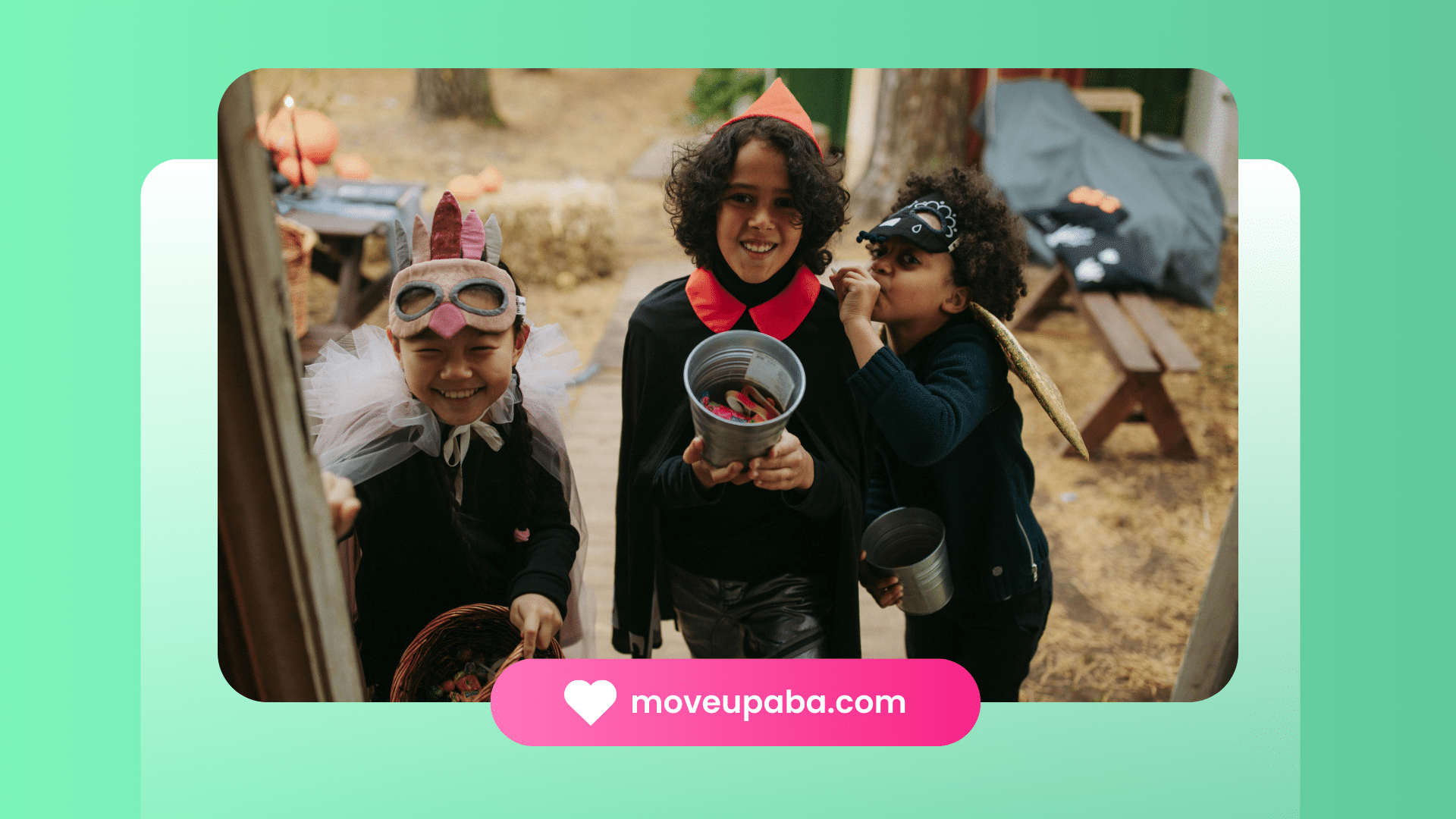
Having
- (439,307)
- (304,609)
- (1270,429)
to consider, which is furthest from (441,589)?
(1270,429)

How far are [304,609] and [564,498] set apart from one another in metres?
0.45

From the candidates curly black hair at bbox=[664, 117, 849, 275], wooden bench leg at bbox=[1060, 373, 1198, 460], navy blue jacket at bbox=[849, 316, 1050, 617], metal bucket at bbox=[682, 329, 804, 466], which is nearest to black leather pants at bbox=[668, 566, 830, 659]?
navy blue jacket at bbox=[849, 316, 1050, 617]

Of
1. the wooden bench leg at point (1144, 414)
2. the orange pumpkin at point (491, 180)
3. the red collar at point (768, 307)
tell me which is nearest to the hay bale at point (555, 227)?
the orange pumpkin at point (491, 180)

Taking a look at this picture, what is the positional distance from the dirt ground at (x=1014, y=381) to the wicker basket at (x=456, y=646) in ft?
1.75

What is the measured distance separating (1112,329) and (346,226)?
176 centimetres

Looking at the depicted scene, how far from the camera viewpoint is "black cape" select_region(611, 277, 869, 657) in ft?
4.80

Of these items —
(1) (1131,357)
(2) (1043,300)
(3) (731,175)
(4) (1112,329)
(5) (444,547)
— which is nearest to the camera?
(3) (731,175)

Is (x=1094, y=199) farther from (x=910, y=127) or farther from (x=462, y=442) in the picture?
(x=462, y=442)

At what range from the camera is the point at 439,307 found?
1.44 metres

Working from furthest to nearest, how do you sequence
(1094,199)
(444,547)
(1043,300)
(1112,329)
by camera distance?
(1043,300) < (1112,329) < (1094,199) < (444,547)

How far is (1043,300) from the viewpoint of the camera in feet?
8.10

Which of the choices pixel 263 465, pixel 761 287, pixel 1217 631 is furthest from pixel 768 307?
pixel 1217 631

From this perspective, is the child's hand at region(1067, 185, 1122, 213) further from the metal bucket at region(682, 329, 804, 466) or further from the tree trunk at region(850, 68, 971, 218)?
the metal bucket at region(682, 329, 804, 466)

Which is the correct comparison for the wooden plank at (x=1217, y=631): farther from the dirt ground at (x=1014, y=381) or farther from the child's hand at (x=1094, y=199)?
the child's hand at (x=1094, y=199)
